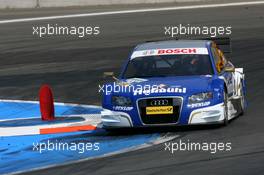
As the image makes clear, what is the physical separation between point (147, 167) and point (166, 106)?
2557mm

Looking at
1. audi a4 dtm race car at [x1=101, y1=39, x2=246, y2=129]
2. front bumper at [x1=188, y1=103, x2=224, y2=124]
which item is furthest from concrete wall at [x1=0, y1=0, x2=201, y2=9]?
front bumper at [x1=188, y1=103, x2=224, y2=124]

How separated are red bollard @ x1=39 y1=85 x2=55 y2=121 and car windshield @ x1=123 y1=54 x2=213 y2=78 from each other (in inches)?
75.8

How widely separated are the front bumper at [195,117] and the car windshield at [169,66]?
3.42 ft

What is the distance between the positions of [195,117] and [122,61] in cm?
1019

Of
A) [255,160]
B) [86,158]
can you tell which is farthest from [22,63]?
[255,160]

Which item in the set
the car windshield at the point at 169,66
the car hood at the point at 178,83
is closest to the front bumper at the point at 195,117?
the car hood at the point at 178,83

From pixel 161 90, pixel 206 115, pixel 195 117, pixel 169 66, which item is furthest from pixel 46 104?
pixel 206 115

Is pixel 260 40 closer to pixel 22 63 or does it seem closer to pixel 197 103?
pixel 22 63

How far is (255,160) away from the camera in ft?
33.4

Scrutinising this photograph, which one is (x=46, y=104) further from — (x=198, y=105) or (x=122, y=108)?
(x=198, y=105)

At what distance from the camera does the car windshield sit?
13.6 meters

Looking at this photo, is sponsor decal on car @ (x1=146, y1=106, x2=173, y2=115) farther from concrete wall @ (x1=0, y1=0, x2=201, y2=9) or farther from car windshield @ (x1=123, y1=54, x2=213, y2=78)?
concrete wall @ (x1=0, y1=0, x2=201, y2=9)

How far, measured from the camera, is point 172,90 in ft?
41.5

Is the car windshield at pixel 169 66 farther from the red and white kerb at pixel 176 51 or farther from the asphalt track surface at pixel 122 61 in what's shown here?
the asphalt track surface at pixel 122 61
